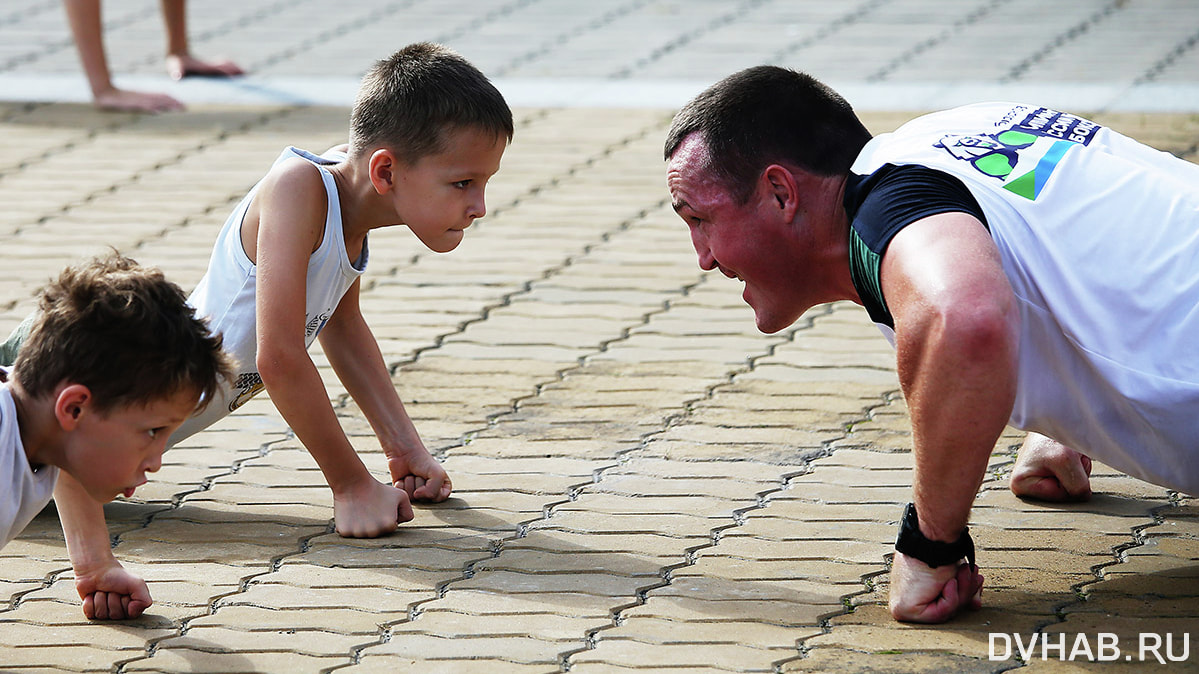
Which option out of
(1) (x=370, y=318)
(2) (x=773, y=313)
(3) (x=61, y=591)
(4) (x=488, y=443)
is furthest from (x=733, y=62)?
(3) (x=61, y=591)

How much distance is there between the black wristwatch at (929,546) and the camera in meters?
2.60

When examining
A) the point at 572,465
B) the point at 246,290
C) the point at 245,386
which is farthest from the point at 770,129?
the point at 245,386

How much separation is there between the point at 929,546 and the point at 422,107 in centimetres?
137

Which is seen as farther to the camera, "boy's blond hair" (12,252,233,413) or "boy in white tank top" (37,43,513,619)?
"boy in white tank top" (37,43,513,619)

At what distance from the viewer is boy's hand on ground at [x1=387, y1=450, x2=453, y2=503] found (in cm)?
335

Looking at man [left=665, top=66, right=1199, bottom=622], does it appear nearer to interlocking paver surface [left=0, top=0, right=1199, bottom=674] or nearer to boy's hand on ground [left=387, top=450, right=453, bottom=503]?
interlocking paver surface [left=0, top=0, right=1199, bottom=674]

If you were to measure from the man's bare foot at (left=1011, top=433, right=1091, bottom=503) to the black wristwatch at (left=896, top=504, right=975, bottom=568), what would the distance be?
67 cm

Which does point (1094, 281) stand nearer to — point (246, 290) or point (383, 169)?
point (383, 169)

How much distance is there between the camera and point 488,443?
3.74 metres

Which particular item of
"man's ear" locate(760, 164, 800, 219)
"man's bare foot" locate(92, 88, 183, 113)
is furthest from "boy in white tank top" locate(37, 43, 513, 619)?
"man's bare foot" locate(92, 88, 183, 113)

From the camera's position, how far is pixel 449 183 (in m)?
3.19

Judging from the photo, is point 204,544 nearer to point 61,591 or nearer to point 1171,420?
point 61,591

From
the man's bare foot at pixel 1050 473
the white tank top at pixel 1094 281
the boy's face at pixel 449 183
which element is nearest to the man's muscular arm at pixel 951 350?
the white tank top at pixel 1094 281

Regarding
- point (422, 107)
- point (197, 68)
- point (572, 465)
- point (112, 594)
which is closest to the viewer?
point (112, 594)
